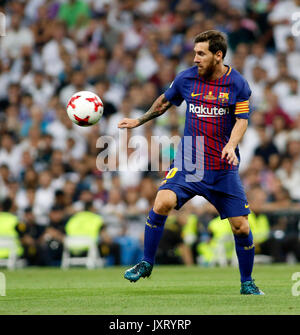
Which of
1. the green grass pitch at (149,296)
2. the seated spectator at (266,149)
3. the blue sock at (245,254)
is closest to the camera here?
the green grass pitch at (149,296)

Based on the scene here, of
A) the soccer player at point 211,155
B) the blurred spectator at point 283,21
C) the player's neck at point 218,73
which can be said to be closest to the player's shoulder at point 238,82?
the soccer player at point 211,155

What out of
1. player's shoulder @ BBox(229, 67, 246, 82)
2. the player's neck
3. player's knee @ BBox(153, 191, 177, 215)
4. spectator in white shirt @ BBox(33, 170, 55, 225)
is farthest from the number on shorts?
spectator in white shirt @ BBox(33, 170, 55, 225)

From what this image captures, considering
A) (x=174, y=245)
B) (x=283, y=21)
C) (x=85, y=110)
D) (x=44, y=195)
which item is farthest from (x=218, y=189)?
(x=283, y=21)

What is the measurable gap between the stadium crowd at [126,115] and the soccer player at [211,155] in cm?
722

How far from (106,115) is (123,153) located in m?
1.57

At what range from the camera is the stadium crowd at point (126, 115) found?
15852 millimetres

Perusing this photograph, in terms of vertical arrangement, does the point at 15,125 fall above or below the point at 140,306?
above

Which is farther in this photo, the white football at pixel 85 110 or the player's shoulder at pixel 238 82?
the white football at pixel 85 110

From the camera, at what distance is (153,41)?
752 inches

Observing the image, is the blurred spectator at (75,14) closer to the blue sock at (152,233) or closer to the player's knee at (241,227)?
the blue sock at (152,233)

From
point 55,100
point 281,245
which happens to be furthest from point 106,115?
point 281,245

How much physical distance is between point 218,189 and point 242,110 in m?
0.84

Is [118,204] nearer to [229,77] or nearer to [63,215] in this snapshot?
[63,215]
